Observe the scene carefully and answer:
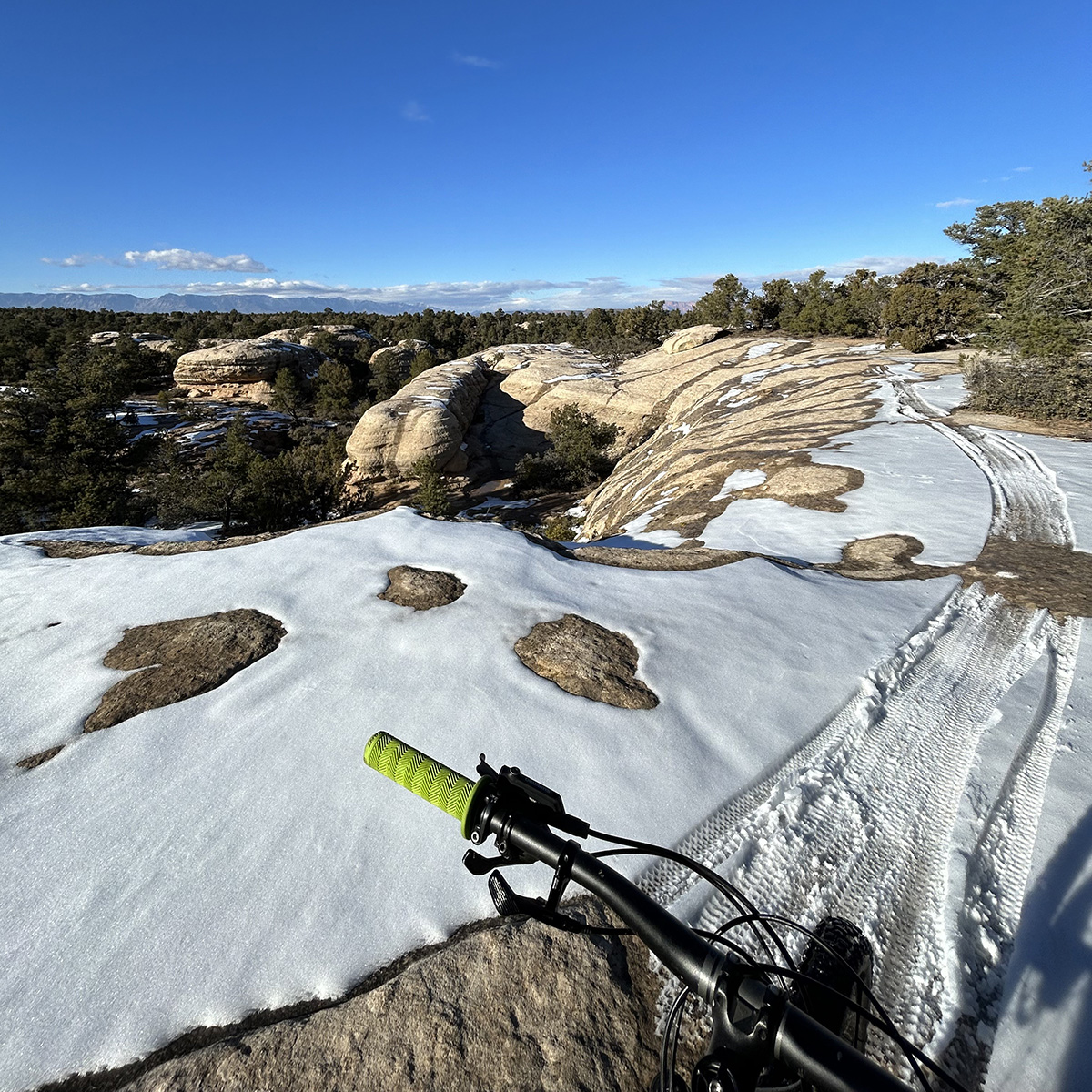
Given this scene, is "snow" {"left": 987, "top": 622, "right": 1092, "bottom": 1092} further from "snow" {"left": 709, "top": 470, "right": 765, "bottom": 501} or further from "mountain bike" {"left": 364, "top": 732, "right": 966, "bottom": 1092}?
"snow" {"left": 709, "top": 470, "right": 765, "bottom": 501}

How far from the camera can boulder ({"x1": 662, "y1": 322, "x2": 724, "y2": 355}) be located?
4183 centimetres

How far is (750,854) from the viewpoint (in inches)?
145

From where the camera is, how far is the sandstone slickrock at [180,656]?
520cm

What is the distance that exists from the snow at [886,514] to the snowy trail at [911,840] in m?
4.00

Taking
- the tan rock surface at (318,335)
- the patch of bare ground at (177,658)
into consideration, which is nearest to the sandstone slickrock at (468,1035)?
the patch of bare ground at (177,658)

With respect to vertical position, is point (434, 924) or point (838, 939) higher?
point (838, 939)

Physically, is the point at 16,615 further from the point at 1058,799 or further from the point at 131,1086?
the point at 1058,799

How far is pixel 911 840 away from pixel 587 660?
301cm

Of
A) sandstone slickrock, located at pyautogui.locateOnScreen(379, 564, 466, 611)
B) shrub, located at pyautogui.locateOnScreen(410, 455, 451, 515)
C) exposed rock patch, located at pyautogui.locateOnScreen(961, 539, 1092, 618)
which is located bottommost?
shrub, located at pyautogui.locateOnScreen(410, 455, 451, 515)

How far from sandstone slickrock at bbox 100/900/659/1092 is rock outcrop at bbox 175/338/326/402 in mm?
51372

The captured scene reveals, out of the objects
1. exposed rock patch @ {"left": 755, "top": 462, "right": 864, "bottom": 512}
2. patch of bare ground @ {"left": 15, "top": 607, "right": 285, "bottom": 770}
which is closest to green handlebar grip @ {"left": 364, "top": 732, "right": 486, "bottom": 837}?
patch of bare ground @ {"left": 15, "top": 607, "right": 285, "bottom": 770}

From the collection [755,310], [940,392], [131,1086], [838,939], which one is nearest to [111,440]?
[131,1086]

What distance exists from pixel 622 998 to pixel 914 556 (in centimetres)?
858

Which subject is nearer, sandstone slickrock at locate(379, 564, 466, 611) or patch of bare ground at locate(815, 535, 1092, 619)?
sandstone slickrock at locate(379, 564, 466, 611)
